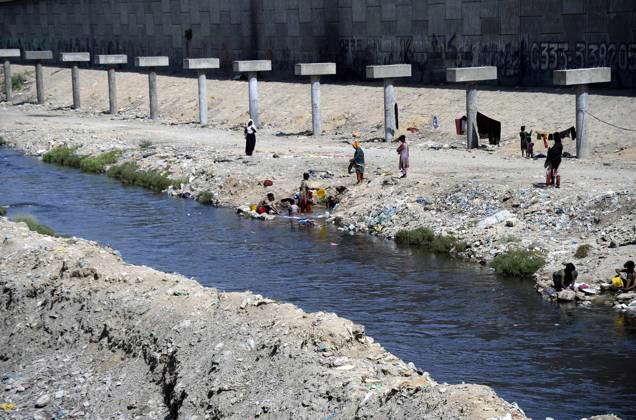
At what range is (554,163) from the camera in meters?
24.5

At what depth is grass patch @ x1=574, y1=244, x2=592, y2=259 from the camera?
69.4 feet

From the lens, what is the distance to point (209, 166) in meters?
32.8

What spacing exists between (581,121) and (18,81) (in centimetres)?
4149

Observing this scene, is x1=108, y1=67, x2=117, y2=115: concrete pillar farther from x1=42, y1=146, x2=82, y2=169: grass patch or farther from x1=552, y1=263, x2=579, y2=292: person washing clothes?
x1=552, y1=263, x2=579, y2=292: person washing clothes

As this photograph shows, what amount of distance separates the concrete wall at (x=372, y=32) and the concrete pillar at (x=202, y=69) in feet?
19.9

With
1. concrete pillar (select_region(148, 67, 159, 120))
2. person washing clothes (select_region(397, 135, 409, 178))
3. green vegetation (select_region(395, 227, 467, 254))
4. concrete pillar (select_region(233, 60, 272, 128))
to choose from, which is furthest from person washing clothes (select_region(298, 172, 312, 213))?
concrete pillar (select_region(148, 67, 159, 120))

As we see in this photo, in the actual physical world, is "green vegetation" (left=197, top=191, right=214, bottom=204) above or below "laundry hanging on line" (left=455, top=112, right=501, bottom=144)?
below

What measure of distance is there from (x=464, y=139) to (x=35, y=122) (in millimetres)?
22103

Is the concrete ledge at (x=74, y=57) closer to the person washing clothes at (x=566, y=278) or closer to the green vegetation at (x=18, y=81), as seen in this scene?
the green vegetation at (x=18, y=81)

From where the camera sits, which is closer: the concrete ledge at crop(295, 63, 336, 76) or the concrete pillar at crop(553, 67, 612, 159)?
the concrete pillar at crop(553, 67, 612, 159)

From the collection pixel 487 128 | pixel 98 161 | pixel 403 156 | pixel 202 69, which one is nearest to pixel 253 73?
pixel 202 69

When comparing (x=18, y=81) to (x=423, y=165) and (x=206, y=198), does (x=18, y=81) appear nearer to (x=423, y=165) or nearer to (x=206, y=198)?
(x=206, y=198)

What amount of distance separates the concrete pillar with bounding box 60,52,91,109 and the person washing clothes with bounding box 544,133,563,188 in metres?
30.6

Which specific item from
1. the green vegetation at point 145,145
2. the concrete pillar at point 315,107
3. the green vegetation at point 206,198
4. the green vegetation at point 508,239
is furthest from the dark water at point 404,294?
the concrete pillar at point 315,107
